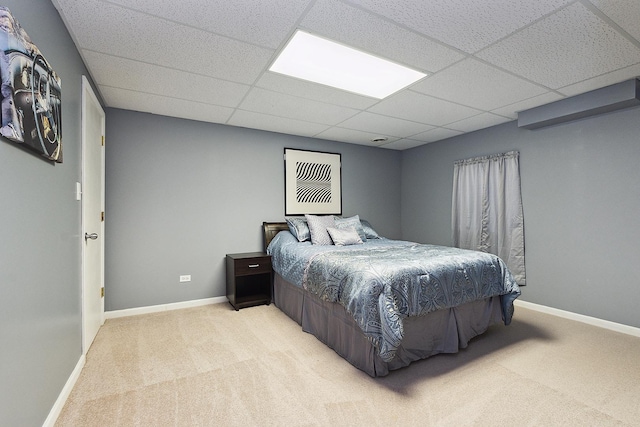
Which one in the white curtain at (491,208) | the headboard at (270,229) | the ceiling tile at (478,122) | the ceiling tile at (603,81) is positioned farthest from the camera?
the headboard at (270,229)

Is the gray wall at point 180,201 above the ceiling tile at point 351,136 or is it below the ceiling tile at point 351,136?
below

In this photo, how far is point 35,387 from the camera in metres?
1.38

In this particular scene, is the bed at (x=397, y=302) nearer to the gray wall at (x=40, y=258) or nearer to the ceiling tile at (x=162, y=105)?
the gray wall at (x=40, y=258)

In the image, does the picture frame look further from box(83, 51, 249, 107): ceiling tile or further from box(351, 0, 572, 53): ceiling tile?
box(351, 0, 572, 53): ceiling tile

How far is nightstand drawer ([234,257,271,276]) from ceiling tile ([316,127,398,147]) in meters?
2.04

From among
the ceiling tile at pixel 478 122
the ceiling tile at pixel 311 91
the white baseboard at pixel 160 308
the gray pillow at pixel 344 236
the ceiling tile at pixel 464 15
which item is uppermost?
the ceiling tile at pixel 311 91

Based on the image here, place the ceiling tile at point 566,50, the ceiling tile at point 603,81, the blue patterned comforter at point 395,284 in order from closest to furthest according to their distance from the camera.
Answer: the ceiling tile at point 566,50
the blue patterned comforter at point 395,284
the ceiling tile at point 603,81

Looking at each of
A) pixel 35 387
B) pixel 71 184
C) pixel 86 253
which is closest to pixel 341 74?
pixel 71 184

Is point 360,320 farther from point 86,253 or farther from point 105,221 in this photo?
point 105,221

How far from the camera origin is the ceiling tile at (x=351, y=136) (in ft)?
13.8

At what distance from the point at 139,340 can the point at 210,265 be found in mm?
1219

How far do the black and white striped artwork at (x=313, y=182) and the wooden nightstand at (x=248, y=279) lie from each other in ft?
3.73

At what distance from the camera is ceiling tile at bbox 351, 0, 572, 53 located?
164 cm

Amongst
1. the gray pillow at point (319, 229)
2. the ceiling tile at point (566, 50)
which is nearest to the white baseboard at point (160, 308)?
the gray pillow at point (319, 229)
